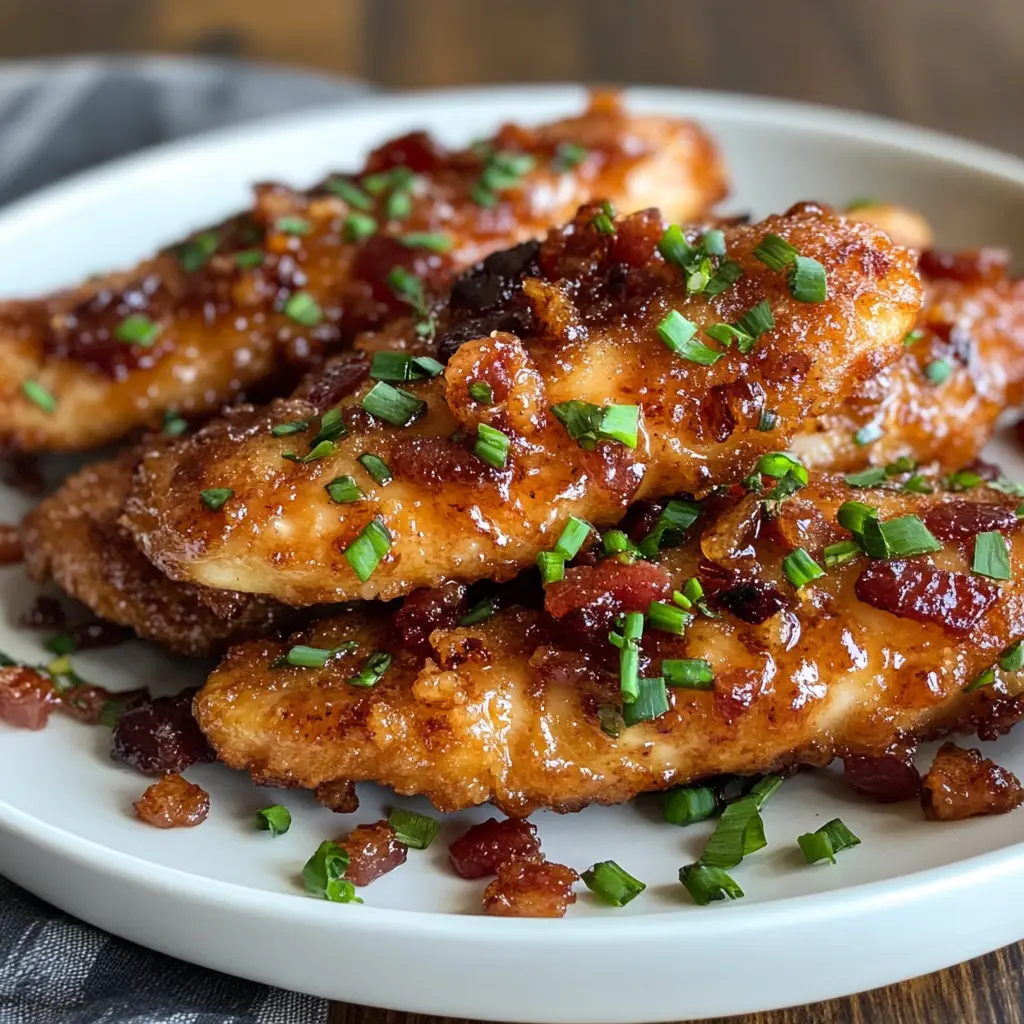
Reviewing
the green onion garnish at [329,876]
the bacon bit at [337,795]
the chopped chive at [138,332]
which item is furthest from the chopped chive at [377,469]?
the chopped chive at [138,332]

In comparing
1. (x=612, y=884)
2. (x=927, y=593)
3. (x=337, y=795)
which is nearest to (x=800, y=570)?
(x=927, y=593)

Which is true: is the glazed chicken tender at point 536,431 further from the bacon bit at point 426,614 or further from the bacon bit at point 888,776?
the bacon bit at point 888,776

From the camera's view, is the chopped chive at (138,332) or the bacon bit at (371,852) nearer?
the bacon bit at (371,852)

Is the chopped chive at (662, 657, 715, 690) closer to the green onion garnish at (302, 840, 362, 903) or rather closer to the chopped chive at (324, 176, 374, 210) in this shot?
the green onion garnish at (302, 840, 362, 903)

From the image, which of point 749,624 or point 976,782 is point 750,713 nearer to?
point 749,624

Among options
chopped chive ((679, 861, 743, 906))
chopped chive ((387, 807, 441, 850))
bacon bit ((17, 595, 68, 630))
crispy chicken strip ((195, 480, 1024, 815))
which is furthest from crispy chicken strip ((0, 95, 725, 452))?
chopped chive ((679, 861, 743, 906))

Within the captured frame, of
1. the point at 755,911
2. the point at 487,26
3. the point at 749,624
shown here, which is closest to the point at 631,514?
the point at 749,624

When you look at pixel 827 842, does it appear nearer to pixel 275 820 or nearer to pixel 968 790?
pixel 968 790
